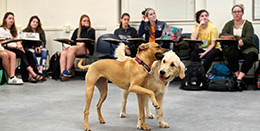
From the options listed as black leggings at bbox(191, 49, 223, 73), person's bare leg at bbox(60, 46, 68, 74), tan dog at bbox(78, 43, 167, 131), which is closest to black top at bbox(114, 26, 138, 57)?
person's bare leg at bbox(60, 46, 68, 74)

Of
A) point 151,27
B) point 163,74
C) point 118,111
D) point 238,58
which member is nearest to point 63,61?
point 151,27

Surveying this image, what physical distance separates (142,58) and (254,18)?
418 cm

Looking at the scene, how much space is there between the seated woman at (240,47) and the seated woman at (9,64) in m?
3.96

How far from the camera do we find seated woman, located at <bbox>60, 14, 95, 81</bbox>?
639 centimetres

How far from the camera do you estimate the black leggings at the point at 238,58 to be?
5.03 meters

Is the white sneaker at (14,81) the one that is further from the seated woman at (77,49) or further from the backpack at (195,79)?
the backpack at (195,79)

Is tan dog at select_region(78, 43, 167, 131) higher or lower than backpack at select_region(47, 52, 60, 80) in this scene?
higher

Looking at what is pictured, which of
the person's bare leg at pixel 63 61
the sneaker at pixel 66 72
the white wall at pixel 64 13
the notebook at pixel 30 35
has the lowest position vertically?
the sneaker at pixel 66 72

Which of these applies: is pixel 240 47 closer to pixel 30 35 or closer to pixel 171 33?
pixel 171 33

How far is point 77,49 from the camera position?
6543 millimetres

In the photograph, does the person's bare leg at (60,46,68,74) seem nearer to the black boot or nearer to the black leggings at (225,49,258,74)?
the black leggings at (225,49,258,74)

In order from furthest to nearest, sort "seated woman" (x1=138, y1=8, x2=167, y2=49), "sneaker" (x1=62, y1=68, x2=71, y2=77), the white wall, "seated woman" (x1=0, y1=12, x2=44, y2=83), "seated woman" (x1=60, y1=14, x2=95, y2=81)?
the white wall
"seated woman" (x1=60, y1=14, x2=95, y2=81)
"sneaker" (x1=62, y1=68, x2=71, y2=77)
"seated woman" (x1=0, y1=12, x2=44, y2=83)
"seated woman" (x1=138, y1=8, x2=167, y2=49)

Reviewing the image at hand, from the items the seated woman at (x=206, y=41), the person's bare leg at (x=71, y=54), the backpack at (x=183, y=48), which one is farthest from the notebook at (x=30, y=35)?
the seated woman at (x=206, y=41)

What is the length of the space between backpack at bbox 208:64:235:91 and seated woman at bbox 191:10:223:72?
0.57ft
